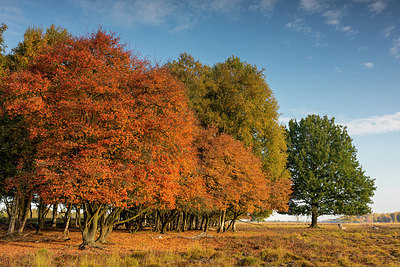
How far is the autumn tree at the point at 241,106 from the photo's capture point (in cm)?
3503

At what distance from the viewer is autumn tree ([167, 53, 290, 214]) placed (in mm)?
35031

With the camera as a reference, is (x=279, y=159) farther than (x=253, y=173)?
Yes

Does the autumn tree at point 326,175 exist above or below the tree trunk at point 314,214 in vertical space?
above

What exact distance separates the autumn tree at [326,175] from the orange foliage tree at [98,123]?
34397mm

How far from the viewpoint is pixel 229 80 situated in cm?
3653

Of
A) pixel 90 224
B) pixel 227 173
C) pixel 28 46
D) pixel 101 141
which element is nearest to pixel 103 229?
pixel 90 224

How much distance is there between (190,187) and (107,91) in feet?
33.7

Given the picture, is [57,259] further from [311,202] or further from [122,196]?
[311,202]

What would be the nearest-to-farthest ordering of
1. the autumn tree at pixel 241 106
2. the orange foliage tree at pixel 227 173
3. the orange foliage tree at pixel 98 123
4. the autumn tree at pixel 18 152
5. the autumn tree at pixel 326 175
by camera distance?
the orange foliage tree at pixel 98 123
the autumn tree at pixel 18 152
the orange foliage tree at pixel 227 173
the autumn tree at pixel 241 106
the autumn tree at pixel 326 175

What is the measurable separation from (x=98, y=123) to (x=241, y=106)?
70.5ft

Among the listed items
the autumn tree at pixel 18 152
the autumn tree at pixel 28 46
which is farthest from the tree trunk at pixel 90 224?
the autumn tree at pixel 28 46

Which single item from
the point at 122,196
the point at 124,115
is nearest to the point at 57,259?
the point at 122,196

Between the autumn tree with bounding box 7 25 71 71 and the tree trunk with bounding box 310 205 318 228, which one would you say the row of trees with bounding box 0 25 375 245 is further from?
the tree trunk with bounding box 310 205 318 228

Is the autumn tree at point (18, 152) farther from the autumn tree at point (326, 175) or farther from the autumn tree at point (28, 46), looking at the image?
the autumn tree at point (326, 175)
